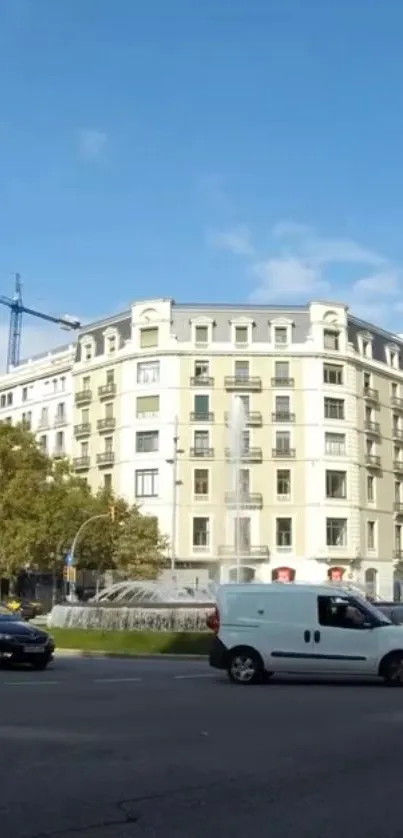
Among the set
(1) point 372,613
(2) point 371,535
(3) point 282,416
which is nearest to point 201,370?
(3) point 282,416

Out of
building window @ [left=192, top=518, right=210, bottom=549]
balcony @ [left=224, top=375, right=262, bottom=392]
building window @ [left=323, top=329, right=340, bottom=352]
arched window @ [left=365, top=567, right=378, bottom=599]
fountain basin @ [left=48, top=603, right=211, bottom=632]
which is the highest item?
building window @ [left=323, top=329, right=340, bottom=352]

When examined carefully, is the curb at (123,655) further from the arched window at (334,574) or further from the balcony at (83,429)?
the balcony at (83,429)

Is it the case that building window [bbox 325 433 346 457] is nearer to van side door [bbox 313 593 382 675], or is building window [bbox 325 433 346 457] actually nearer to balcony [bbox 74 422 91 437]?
balcony [bbox 74 422 91 437]

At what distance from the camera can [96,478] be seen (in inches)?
2813

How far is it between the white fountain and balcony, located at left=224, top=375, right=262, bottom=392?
31.1 inches

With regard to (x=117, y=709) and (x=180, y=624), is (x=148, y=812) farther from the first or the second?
(x=180, y=624)

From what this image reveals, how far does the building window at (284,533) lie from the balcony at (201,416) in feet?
26.7

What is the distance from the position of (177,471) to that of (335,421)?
11196mm

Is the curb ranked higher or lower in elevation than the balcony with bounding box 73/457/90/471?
lower

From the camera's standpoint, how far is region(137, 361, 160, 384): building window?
226 ft

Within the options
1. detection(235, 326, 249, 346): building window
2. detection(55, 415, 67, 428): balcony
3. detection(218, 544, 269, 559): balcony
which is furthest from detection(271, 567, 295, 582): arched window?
detection(55, 415, 67, 428): balcony

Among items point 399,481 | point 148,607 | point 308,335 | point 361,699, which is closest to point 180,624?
point 148,607

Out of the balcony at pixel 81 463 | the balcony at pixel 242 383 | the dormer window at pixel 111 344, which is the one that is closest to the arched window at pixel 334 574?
the balcony at pixel 242 383

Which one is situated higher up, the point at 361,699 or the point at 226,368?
the point at 226,368
